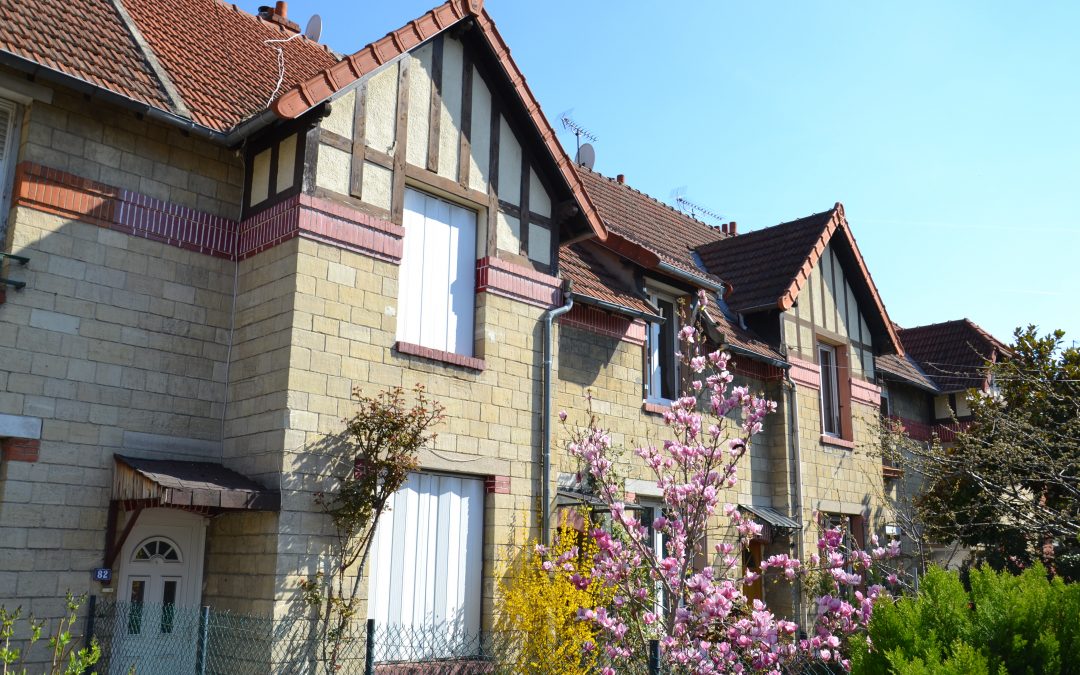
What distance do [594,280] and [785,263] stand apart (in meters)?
4.83

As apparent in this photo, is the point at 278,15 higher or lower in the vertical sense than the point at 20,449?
higher

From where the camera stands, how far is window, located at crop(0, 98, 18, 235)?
852cm

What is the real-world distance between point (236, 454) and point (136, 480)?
1041 mm

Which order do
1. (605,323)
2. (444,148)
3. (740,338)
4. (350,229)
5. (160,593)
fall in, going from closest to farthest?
(160,593)
(350,229)
(444,148)
(605,323)
(740,338)

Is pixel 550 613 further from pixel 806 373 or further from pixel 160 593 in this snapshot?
pixel 806 373

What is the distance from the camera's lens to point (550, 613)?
9.66 m

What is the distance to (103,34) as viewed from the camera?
9594mm

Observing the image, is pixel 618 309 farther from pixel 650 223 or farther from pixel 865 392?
pixel 865 392

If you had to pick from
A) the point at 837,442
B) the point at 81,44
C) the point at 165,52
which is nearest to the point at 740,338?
the point at 837,442

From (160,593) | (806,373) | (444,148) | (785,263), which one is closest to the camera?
(160,593)

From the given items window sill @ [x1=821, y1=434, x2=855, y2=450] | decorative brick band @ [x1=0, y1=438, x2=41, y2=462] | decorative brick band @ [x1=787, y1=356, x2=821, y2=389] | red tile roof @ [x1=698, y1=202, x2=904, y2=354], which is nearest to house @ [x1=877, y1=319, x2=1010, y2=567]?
window sill @ [x1=821, y1=434, x2=855, y2=450]

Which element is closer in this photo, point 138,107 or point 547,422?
point 138,107

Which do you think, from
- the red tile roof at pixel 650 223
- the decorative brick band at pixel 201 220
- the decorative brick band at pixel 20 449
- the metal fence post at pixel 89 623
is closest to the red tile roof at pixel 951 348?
the red tile roof at pixel 650 223

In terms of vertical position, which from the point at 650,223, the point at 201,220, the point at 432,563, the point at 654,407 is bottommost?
the point at 432,563
